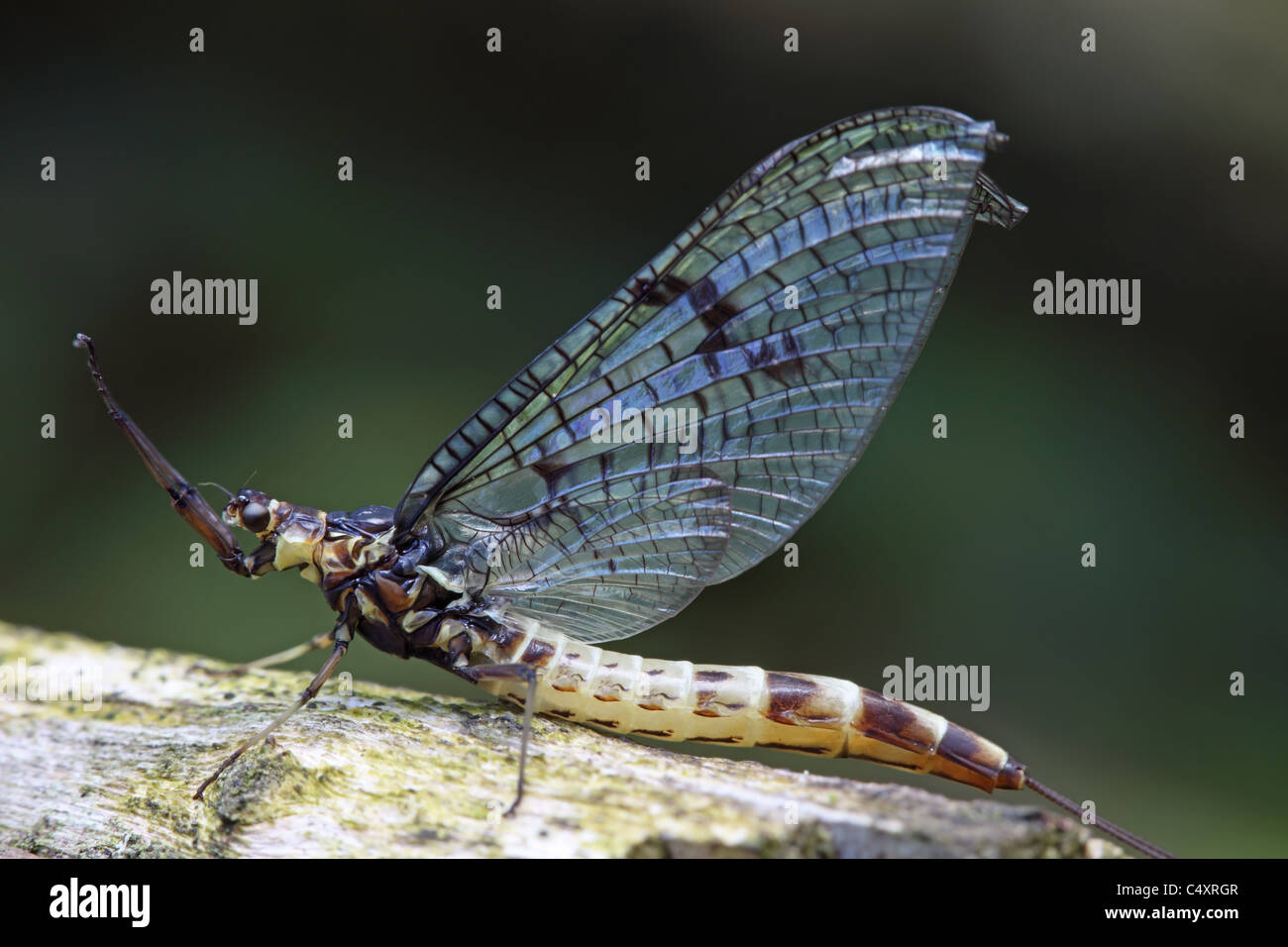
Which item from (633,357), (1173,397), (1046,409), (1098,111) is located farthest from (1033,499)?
(633,357)

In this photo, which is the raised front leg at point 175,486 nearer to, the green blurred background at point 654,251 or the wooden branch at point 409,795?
the wooden branch at point 409,795

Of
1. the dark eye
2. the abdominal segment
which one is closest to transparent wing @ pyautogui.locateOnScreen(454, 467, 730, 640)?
the abdominal segment

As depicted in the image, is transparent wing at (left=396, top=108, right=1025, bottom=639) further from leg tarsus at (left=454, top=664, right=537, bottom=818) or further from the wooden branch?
the wooden branch

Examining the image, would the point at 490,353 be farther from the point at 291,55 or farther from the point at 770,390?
the point at 770,390

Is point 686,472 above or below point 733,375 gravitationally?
below
